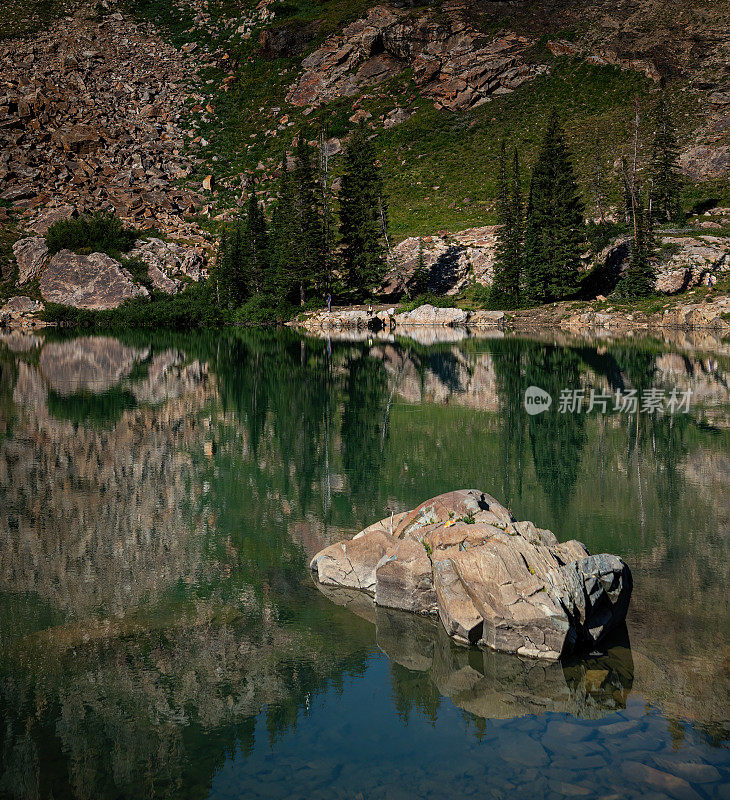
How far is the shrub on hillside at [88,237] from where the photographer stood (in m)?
83.3

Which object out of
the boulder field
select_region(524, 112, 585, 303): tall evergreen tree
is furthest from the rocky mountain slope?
the boulder field

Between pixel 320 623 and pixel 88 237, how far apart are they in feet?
285

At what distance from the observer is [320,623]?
29.4ft

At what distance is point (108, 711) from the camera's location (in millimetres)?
7023

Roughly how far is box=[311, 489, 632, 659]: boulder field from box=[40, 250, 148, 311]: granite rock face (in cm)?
7805

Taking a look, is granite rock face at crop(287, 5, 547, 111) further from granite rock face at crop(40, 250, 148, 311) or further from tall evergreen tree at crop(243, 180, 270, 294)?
granite rock face at crop(40, 250, 148, 311)

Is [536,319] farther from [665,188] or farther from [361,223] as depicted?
[361,223]

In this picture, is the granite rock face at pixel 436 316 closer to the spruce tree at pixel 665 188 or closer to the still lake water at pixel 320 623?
the spruce tree at pixel 665 188

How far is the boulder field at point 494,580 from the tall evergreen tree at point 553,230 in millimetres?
58219

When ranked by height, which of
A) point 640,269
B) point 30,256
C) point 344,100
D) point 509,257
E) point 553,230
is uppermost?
point 344,100

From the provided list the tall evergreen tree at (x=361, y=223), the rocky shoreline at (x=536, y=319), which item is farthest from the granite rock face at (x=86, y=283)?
the tall evergreen tree at (x=361, y=223)

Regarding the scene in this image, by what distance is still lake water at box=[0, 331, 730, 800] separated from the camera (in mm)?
6230

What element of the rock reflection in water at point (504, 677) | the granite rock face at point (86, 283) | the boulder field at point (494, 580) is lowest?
the rock reflection in water at point (504, 677)

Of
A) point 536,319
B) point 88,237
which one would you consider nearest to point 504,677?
point 536,319
